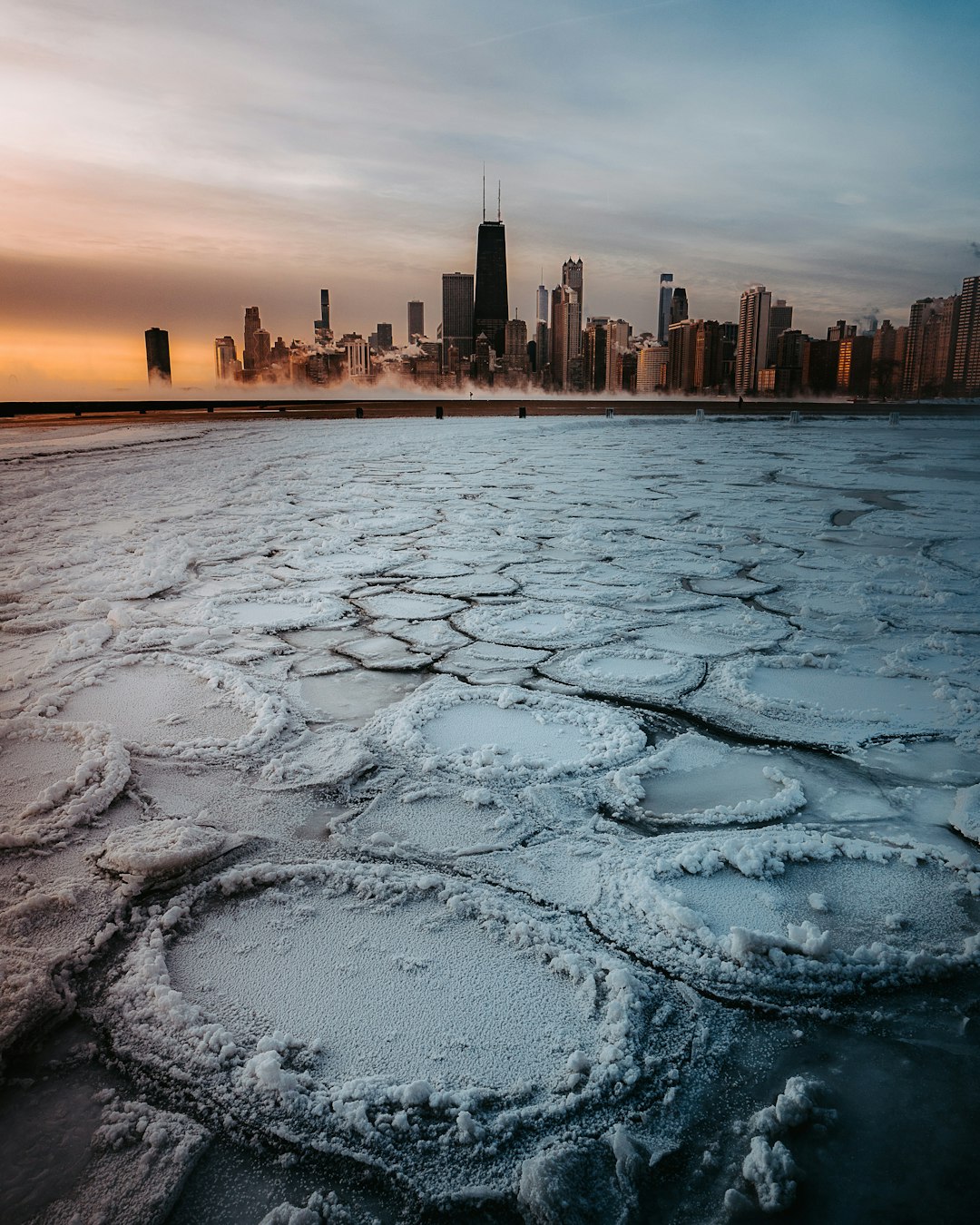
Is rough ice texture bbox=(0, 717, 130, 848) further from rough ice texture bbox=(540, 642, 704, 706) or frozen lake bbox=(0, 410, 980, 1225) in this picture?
rough ice texture bbox=(540, 642, 704, 706)

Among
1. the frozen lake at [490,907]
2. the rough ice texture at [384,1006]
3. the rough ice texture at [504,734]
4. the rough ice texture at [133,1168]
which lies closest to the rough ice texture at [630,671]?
the frozen lake at [490,907]

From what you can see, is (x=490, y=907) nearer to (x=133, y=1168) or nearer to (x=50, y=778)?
(x=133, y=1168)

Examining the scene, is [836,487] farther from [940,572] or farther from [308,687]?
[308,687]

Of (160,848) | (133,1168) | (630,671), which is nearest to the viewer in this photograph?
(133,1168)

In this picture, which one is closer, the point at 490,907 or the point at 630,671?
the point at 490,907

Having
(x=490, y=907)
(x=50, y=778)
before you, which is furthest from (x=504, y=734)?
(x=50, y=778)

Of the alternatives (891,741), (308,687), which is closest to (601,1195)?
(891,741)

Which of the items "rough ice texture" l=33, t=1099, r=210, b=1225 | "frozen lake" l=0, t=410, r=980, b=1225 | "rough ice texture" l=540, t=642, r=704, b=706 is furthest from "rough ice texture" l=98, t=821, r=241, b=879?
"rough ice texture" l=540, t=642, r=704, b=706

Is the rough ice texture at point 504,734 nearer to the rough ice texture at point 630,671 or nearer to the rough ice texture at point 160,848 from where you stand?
the rough ice texture at point 630,671

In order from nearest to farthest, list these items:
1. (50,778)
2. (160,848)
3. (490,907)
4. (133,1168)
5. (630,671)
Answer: (133,1168) → (490,907) → (160,848) → (50,778) → (630,671)

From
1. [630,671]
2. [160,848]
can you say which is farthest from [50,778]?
[630,671]
